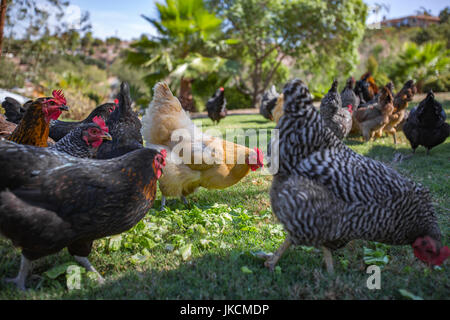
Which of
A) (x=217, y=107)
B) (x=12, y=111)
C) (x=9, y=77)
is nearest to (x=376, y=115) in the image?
(x=217, y=107)

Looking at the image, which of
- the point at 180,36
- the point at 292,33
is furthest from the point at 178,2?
the point at 292,33

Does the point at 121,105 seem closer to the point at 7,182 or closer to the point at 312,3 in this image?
the point at 7,182

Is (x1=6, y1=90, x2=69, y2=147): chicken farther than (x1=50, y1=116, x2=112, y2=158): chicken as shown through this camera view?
No

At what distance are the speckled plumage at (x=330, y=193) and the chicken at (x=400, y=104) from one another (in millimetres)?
6573

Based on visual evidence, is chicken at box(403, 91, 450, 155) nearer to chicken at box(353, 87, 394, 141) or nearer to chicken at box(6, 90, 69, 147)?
chicken at box(353, 87, 394, 141)

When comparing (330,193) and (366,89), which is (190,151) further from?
(366,89)

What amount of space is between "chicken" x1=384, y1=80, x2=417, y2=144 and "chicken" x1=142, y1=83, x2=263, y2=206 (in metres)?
5.83

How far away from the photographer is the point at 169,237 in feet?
10.5

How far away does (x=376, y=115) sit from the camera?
7.98 meters

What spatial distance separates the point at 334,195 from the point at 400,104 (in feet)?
24.0

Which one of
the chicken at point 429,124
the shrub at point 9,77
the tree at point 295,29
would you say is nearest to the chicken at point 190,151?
the chicken at point 429,124

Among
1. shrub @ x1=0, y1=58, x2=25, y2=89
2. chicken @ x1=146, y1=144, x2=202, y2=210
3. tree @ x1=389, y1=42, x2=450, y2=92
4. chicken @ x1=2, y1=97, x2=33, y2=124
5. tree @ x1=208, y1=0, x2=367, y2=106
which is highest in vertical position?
tree @ x1=208, y1=0, x2=367, y2=106

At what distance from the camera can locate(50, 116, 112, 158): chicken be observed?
378 cm

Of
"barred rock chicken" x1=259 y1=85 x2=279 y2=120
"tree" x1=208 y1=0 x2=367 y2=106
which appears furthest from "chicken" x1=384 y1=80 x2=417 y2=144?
"tree" x1=208 y1=0 x2=367 y2=106
